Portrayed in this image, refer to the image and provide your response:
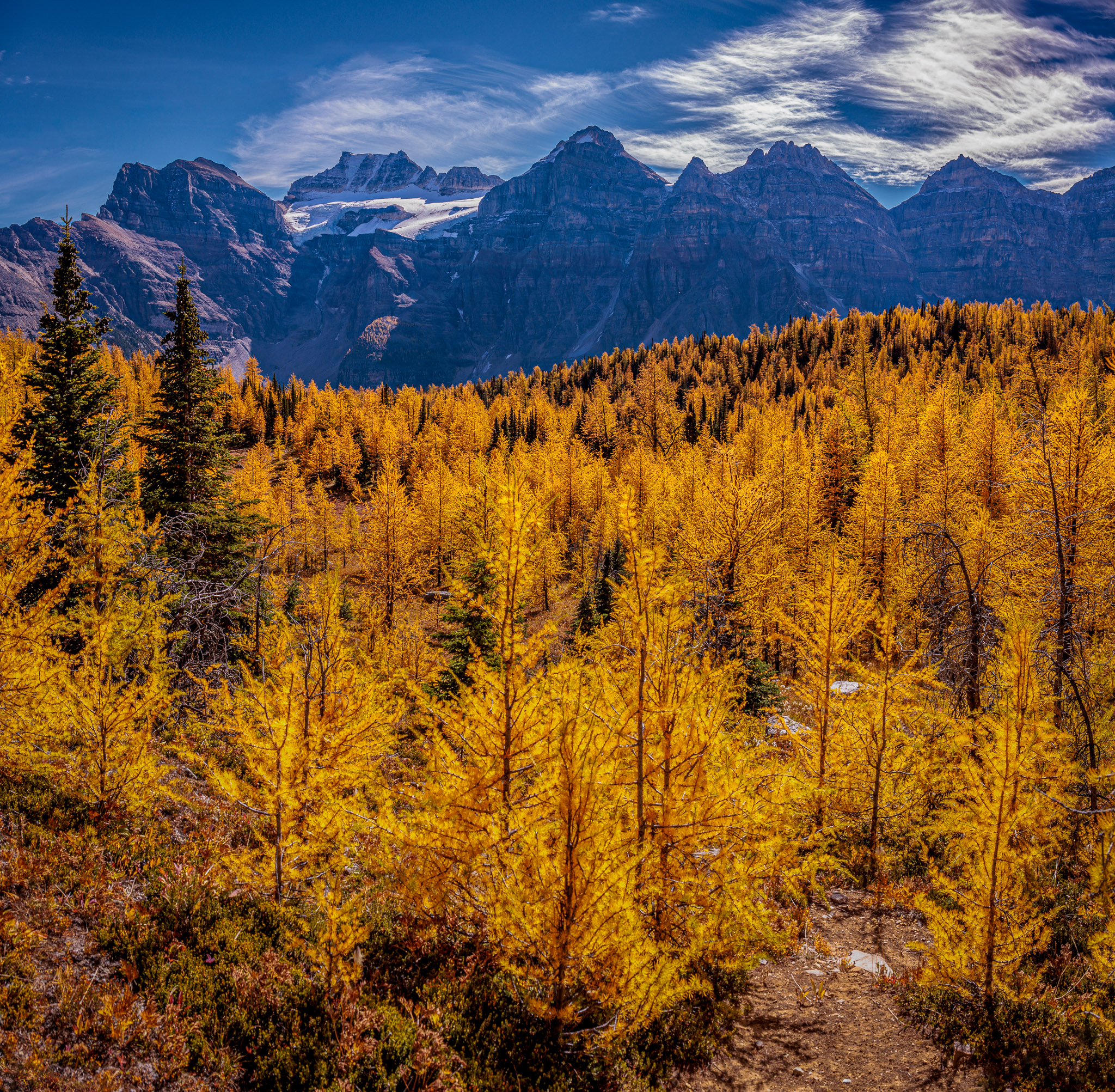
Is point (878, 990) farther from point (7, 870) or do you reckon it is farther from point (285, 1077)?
point (7, 870)

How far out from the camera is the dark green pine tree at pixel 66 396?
53.9ft

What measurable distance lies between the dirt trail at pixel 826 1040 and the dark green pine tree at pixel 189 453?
17.2 m

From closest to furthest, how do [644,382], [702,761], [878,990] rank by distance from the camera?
1. [702,761]
2. [878,990]
3. [644,382]

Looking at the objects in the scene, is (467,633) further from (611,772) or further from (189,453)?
(611,772)

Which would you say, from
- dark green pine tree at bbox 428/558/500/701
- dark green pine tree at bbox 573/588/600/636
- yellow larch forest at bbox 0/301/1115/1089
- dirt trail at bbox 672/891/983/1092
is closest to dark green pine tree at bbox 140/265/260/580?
yellow larch forest at bbox 0/301/1115/1089

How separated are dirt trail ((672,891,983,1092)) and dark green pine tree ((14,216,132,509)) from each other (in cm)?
1755

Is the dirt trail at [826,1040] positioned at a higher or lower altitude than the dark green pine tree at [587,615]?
higher

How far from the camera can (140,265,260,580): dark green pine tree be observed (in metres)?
19.1

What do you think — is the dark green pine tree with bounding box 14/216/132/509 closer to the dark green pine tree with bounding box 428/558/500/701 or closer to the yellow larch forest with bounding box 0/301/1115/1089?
the yellow larch forest with bounding box 0/301/1115/1089

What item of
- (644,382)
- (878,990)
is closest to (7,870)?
(878,990)

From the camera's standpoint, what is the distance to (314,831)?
830cm

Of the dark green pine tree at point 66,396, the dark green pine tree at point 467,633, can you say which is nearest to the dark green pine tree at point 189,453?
the dark green pine tree at point 66,396

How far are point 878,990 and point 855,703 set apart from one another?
5.49 metres

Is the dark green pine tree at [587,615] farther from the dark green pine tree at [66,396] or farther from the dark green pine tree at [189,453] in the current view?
the dark green pine tree at [66,396]
